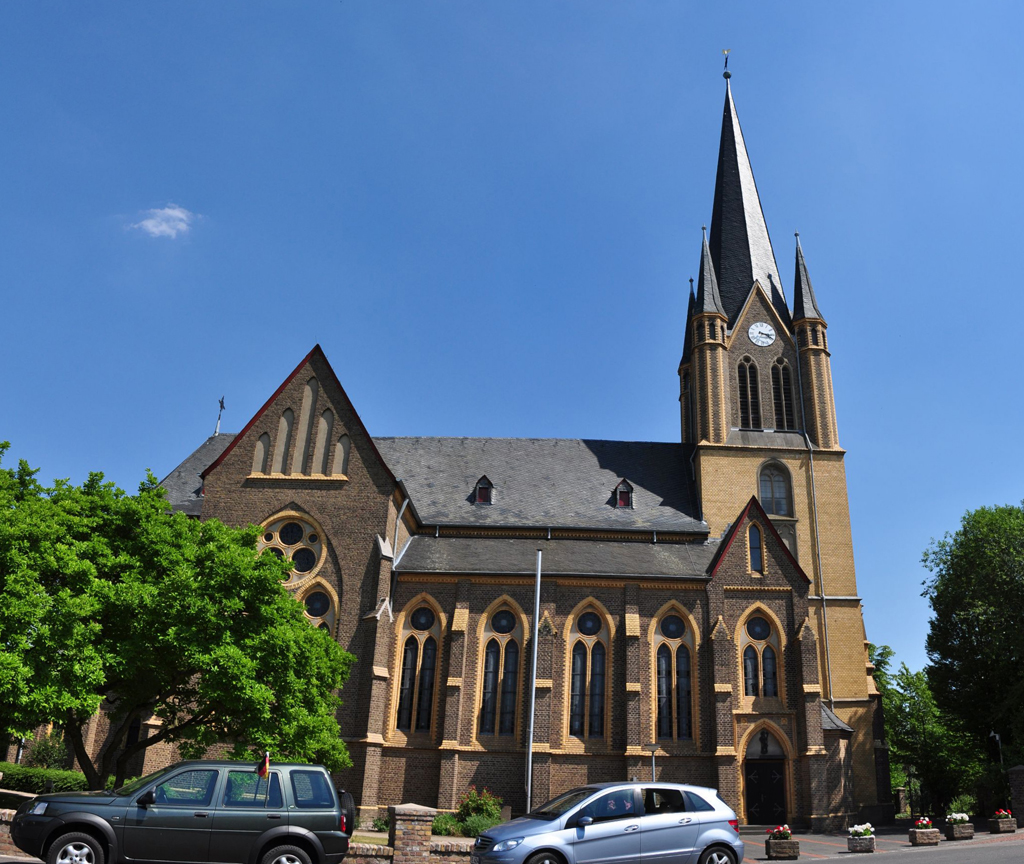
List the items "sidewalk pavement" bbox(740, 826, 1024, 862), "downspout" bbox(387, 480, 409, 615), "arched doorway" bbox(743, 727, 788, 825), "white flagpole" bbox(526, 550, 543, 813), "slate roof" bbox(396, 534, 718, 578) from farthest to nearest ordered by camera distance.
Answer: "slate roof" bbox(396, 534, 718, 578), "downspout" bbox(387, 480, 409, 615), "arched doorway" bbox(743, 727, 788, 825), "white flagpole" bbox(526, 550, 543, 813), "sidewalk pavement" bbox(740, 826, 1024, 862)

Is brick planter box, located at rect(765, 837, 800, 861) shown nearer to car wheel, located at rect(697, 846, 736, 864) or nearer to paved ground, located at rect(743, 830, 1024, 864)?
paved ground, located at rect(743, 830, 1024, 864)

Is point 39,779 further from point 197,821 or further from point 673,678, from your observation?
point 673,678

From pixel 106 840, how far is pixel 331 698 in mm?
13295

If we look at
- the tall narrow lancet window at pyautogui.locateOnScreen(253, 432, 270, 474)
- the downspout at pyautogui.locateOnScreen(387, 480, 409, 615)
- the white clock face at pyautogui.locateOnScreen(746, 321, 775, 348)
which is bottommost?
the downspout at pyautogui.locateOnScreen(387, 480, 409, 615)

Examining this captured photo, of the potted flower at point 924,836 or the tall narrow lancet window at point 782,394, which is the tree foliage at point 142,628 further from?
the tall narrow lancet window at point 782,394

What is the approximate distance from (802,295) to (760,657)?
61.9 feet

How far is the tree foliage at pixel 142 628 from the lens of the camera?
1716 cm

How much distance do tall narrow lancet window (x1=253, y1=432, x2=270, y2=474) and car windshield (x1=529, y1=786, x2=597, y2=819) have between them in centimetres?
2081

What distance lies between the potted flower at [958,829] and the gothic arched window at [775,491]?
49.2ft

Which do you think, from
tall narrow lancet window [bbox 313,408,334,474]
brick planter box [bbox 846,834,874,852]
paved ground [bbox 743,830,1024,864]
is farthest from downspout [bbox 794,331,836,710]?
tall narrow lancet window [bbox 313,408,334,474]

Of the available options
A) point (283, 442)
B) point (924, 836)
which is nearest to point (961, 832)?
point (924, 836)

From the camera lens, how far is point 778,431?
37219mm

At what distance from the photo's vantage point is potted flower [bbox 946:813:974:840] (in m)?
21.9

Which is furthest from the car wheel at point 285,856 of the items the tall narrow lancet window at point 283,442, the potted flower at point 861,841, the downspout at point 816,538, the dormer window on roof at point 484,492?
the downspout at point 816,538
